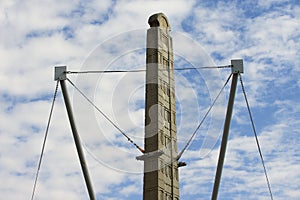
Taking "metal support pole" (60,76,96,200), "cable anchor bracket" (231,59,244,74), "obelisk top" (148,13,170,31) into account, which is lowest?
"metal support pole" (60,76,96,200)

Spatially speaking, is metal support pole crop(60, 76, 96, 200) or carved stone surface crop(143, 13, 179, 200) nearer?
metal support pole crop(60, 76, 96, 200)

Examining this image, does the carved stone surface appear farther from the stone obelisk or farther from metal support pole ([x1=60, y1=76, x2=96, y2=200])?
metal support pole ([x1=60, y1=76, x2=96, y2=200])

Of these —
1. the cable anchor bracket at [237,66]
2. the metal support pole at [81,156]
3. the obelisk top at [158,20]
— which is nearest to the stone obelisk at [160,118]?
the obelisk top at [158,20]

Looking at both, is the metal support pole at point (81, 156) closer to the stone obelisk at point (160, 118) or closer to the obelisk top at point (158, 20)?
the stone obelisk at point (160, 118)

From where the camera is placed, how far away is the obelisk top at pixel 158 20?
36844 millimetres

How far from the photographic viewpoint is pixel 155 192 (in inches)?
1257

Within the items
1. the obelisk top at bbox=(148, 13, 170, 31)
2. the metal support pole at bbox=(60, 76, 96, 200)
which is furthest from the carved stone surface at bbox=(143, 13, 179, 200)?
the metal support pole at bbox=(60, 76, 96, 200)

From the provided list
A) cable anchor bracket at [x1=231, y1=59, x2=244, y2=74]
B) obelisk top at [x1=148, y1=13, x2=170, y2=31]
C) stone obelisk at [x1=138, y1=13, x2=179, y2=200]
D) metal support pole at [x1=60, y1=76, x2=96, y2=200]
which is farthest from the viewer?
obelisk top at [x1=148, y1=13, x2=170, y2=31]

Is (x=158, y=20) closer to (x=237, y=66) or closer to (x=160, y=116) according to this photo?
(x=160, y=116)

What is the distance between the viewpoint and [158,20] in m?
36.8

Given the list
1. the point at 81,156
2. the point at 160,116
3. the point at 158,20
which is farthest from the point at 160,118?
the point at 158,20

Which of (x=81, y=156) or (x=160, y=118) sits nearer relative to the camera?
(x=81, y=156)

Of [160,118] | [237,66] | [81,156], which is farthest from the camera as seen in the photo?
[160,118]

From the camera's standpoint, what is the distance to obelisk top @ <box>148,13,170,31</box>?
3684cm
